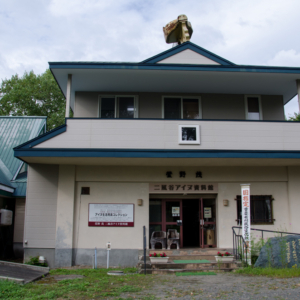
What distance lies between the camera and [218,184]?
12875 millimetres

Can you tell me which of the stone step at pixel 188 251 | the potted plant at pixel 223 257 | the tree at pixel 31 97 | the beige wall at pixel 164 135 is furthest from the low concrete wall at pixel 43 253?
the tree at pixel 31 97

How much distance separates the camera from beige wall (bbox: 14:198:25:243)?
14.5 metres

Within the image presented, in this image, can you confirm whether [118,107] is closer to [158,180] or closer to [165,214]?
[158,180]

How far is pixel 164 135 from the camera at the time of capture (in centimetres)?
1147

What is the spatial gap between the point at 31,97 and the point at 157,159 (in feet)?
79.8

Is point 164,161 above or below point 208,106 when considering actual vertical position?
below

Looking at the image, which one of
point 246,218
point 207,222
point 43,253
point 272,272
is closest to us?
point 272,272

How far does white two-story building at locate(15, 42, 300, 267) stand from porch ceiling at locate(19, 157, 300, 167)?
36 mm

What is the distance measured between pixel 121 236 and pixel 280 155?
6300mm

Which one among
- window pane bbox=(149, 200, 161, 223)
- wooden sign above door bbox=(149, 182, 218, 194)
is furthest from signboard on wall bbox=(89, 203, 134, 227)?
wooden sign above door bbox=(149, 182, 218, 194)

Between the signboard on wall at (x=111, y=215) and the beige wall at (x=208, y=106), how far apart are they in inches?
145

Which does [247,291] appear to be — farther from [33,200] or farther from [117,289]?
[33,200]

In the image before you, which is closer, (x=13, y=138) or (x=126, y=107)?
(x=126, y=107)

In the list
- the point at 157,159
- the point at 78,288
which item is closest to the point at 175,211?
the point at 157,159
